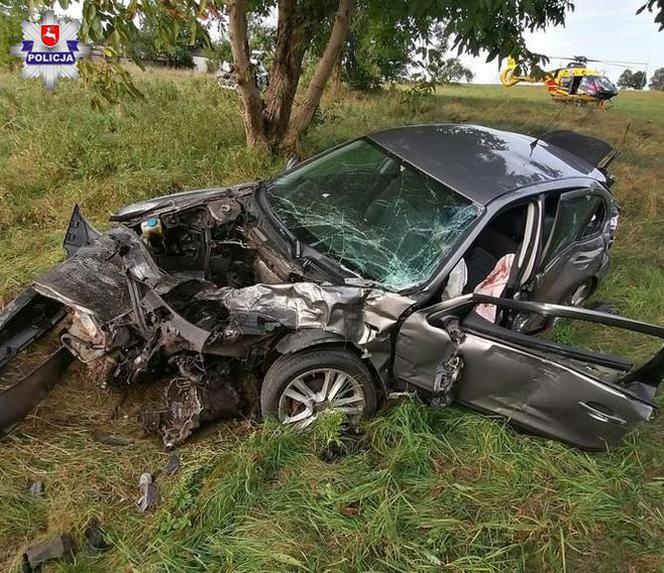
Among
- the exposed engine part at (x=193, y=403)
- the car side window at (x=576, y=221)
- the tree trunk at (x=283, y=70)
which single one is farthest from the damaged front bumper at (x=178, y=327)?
the tree trunk at (x=283, y=70)

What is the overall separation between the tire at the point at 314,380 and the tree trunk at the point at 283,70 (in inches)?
169

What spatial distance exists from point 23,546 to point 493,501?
2184mm

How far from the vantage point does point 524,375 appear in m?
2.52

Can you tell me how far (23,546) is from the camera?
2.13m

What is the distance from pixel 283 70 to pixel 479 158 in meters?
3.76

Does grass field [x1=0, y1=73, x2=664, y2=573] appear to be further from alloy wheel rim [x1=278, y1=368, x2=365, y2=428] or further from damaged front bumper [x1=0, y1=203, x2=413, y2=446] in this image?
damaged front bumper [x1=0, y1=203, x2=413, y2=446]

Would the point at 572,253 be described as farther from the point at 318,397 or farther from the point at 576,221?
the point at 318,397

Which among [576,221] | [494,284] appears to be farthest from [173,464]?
[576,221]

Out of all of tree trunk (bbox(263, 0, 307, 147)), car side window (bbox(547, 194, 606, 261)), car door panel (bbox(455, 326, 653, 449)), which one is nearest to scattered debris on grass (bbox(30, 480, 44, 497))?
car door panel (bbox(455, 326, 653, 449))

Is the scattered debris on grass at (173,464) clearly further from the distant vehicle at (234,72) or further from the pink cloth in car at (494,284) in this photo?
the distant vehicle at (234,72)

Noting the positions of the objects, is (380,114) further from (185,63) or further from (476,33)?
(185,63)

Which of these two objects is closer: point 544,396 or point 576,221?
point 544,396

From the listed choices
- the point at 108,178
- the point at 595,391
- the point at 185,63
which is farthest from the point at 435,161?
the point at 185,63

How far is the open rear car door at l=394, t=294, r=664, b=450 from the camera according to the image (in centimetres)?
240
